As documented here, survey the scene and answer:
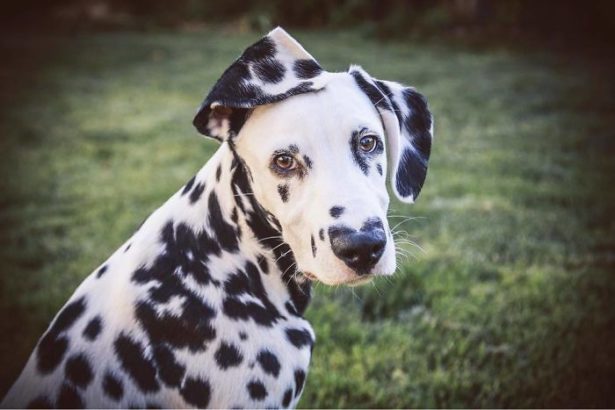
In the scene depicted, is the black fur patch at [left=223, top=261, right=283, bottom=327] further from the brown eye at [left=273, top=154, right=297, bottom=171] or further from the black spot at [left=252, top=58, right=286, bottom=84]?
the black spot at [left=252, top=58, right=286, bottom=84]

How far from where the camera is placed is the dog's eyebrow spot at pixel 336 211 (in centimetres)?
239

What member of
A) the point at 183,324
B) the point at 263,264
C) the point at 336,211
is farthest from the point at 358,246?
the point at 183,324

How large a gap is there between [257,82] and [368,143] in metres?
0.58

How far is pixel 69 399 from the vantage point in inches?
94.7

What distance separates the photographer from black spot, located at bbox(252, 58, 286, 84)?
254 centimetres

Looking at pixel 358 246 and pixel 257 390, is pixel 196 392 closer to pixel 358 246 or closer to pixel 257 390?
pixel 257 390

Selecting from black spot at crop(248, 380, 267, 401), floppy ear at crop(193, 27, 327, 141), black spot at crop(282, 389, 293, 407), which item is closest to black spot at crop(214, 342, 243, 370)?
black spot at crop(248, 380, 267, 401)

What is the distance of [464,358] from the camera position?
13.8ft

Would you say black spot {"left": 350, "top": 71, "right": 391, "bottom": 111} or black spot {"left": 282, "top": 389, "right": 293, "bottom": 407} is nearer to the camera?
black spot {"left": 282, "top": 389, "right": 293, "bottom": 407}

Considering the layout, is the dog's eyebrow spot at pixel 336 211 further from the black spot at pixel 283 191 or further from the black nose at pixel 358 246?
the black spot at pixel 283 191

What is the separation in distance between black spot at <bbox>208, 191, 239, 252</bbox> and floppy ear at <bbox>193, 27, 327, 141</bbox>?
0.36 metres

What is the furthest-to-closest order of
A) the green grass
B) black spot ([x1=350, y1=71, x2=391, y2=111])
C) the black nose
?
the green grass
black spot ([x1=350, y1=71, x2=391, y2=111])
the black nose

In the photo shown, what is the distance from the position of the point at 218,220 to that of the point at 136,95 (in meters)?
10.9

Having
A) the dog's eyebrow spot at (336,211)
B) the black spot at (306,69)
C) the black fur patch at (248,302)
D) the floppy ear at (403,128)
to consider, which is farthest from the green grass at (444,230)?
the black spot at (306,69)
